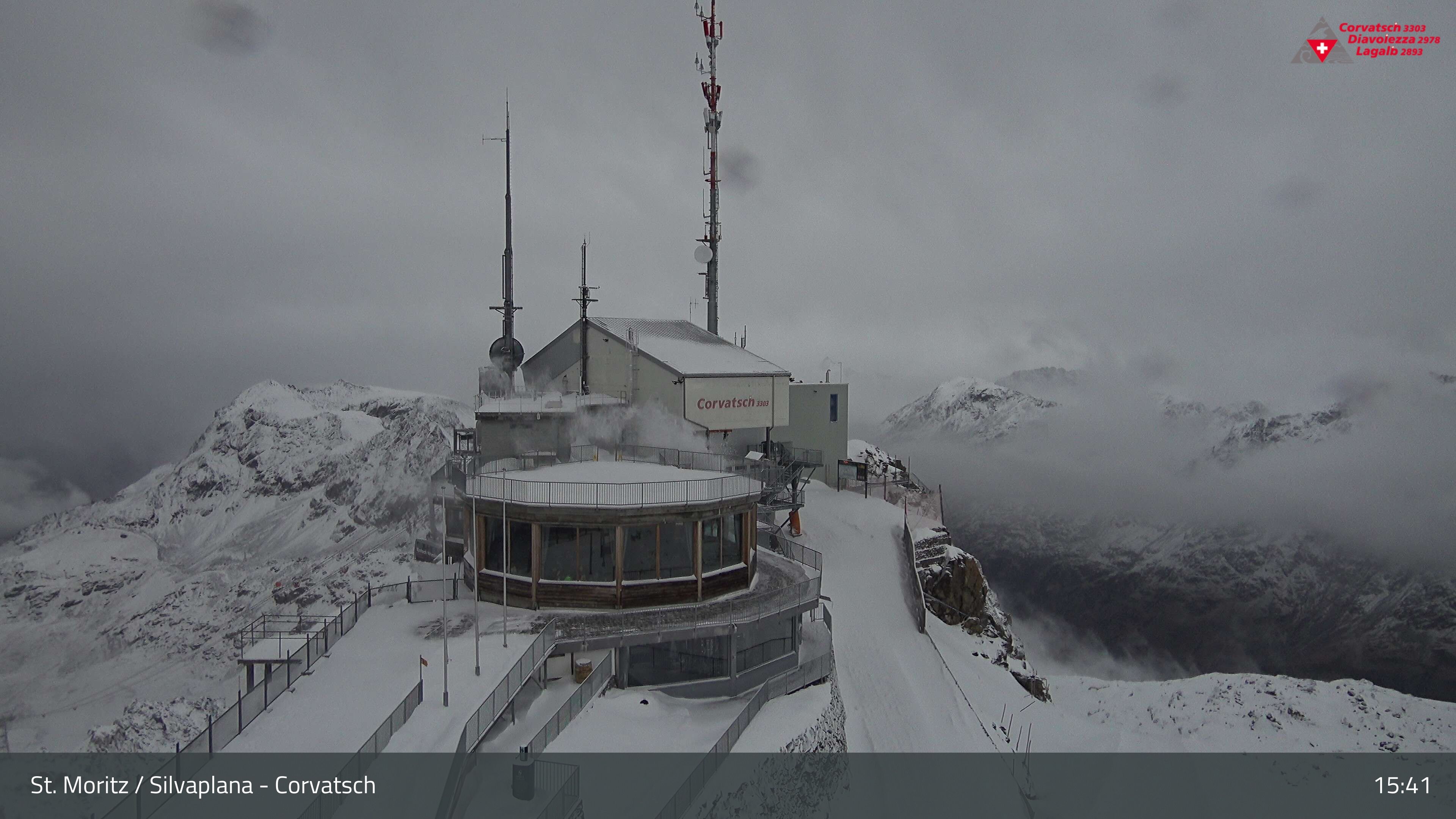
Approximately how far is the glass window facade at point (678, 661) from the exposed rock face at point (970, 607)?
16.0 meters

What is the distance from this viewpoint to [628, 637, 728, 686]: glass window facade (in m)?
17.6

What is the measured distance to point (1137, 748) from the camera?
3019cm

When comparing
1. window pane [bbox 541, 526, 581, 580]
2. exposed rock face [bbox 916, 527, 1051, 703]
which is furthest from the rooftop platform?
exposed rock face [bbox 916, 527, 1051, 703]

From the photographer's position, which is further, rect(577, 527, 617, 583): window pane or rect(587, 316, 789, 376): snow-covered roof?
rect(587, 316, 789, 376): snow-covered roof

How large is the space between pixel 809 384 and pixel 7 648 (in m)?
135

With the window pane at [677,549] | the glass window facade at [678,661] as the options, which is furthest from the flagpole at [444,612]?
the window pane at [677,549]

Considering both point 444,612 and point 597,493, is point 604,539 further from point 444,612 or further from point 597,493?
point 444,612

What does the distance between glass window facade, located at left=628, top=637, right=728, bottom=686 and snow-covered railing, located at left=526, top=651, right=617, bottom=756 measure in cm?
60

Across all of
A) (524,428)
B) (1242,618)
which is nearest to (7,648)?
(524,428)

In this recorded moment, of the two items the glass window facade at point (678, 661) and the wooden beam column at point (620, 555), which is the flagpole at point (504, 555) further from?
the glass window facade at point (678, 661)

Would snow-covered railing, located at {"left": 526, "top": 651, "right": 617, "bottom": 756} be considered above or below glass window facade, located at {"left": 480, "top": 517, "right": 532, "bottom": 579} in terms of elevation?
below

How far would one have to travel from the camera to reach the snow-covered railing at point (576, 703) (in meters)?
13.6
